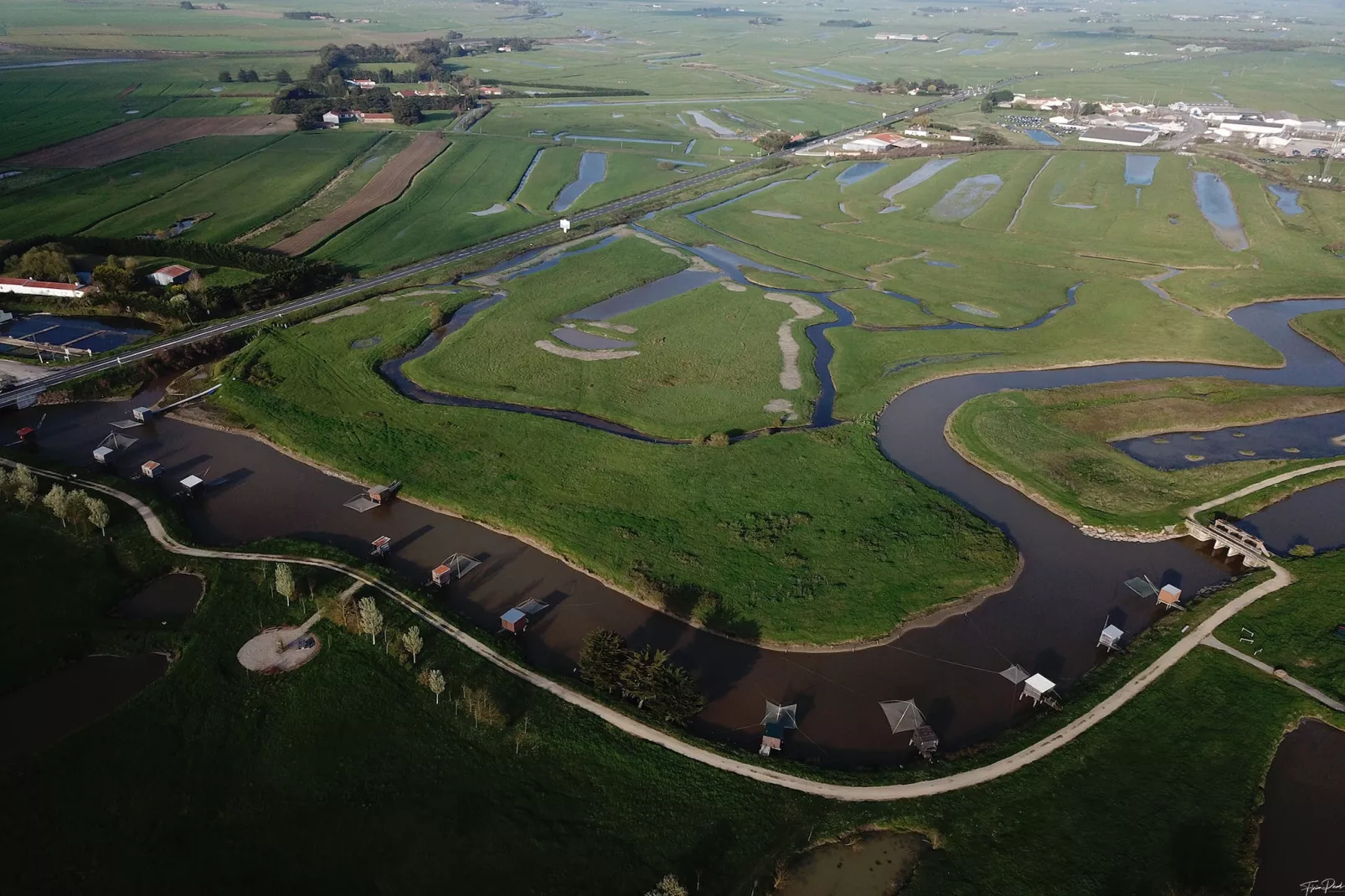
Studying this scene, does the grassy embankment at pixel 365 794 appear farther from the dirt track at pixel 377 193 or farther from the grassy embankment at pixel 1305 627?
the dirt track at pixel 377 193

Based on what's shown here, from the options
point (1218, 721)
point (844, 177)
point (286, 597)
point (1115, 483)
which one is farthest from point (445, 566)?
point (844, 177)

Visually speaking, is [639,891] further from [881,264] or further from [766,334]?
[881,264]

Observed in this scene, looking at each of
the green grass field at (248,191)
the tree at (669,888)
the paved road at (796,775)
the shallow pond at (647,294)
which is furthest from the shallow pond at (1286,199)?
the green grass field at (248,191)

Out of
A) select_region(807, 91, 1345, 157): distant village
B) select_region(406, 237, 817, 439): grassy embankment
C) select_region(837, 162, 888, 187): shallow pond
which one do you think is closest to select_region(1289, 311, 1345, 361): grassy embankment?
select_region(406, 237, 817, 439): grassy embankment

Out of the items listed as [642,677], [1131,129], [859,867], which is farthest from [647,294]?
[1131,129]

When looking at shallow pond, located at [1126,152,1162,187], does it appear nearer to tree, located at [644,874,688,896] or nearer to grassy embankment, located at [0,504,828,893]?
grassy embankment, located at [0,504,828,893]
